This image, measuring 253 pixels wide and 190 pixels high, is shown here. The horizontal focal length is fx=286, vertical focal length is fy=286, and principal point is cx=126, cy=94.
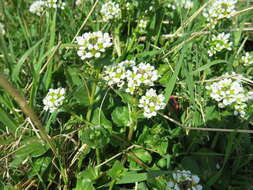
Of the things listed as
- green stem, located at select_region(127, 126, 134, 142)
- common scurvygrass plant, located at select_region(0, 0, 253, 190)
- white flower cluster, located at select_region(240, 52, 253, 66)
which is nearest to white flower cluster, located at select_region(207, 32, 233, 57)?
common scurvygrass plant, located at select_region(0, 0, 253, 190)

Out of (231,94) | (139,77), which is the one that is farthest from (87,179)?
(231,94)

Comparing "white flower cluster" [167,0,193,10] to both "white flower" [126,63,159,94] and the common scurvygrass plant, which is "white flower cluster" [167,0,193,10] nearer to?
the common scurvygrass plant

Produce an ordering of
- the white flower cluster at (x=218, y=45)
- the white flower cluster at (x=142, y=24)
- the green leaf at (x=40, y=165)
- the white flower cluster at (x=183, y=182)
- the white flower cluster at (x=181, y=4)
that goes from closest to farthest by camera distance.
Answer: the white flower cluster at (x=183, y=182)
the green leaf at (x=40, y=165)
the white flower cluster at (x=218, y=45)
the white flower cluster at (x=142, y=24)
the white flower cluster at (x=181, y=4)

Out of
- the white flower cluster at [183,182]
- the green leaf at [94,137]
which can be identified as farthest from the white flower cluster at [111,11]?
the white flower cluster at [183,182]

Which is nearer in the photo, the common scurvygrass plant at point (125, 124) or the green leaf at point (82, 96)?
the common scurvygrass plant at point (125, 124)

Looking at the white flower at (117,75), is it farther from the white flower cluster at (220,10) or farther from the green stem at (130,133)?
the white flower cluster at (220,10)

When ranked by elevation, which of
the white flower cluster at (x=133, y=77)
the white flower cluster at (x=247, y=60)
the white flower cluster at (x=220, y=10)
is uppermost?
the white flower cluster at (x=220, y=10)
